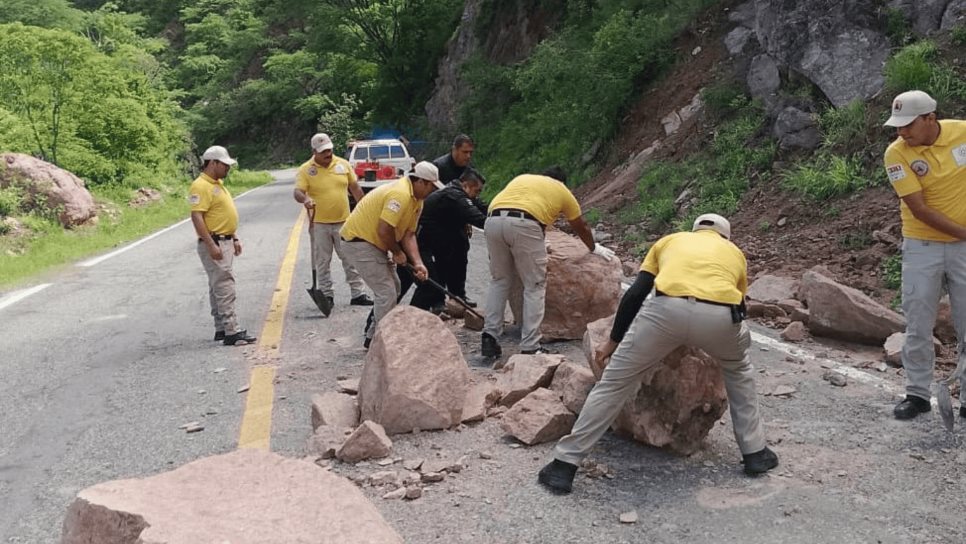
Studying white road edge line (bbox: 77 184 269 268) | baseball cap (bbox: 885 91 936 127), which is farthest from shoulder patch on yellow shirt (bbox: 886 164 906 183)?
white road edge line (bbox: 77 184 269 268)

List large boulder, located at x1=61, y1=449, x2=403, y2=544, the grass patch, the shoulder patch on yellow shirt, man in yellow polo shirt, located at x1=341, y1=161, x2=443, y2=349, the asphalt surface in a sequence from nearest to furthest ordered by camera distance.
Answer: large boulder, located at x1=61, y1=449, x2=403, y2=544 → the asphalt surface → the shoulder patch on yellow shirt → man in yellow polo shirt, located at x1=341, y1=161, x2=443, y2=349 → the grass patch

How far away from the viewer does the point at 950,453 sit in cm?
426

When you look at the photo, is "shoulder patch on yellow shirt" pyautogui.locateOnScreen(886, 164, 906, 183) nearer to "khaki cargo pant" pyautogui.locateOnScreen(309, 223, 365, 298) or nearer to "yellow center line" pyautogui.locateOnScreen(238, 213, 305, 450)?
"yellow center line" pyautogui.locateOnScreen(238, 213, 305, 450)

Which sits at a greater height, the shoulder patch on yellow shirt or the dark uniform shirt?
the shoulder patch on yellow shirt

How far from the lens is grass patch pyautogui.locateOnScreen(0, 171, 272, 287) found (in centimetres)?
1253

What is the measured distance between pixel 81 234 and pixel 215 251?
35.4 ft

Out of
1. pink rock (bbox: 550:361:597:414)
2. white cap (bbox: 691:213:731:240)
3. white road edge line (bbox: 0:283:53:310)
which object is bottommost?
white road edge line (bbox: 0:283:53:310)

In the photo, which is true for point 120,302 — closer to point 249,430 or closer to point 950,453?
point 249,430

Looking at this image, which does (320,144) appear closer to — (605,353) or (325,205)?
(325,205)

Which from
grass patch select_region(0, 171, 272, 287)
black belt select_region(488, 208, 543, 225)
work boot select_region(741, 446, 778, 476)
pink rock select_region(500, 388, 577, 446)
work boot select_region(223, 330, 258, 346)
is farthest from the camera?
grass patch select_region(0, 171, 272, 287)

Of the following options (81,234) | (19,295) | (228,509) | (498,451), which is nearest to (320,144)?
(19,295)

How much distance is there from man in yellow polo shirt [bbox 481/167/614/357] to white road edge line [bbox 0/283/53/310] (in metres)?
5.93

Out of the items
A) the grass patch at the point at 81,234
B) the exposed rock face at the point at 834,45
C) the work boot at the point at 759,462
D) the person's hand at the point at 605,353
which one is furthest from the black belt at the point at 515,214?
the grass patch at the point at 81,234

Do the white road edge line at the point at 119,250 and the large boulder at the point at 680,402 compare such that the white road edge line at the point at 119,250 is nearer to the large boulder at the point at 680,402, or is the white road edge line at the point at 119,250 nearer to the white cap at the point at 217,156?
the white cap at the point at 217,156
